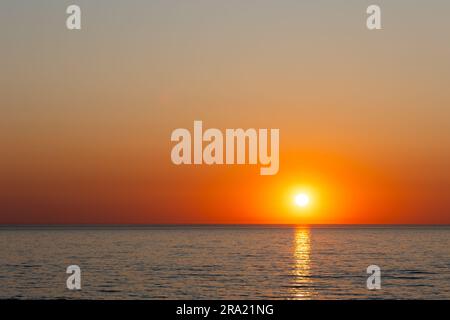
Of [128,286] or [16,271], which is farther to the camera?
[16,271]

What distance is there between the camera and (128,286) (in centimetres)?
6656

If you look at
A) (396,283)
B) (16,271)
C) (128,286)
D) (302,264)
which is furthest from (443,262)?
(16,271)
